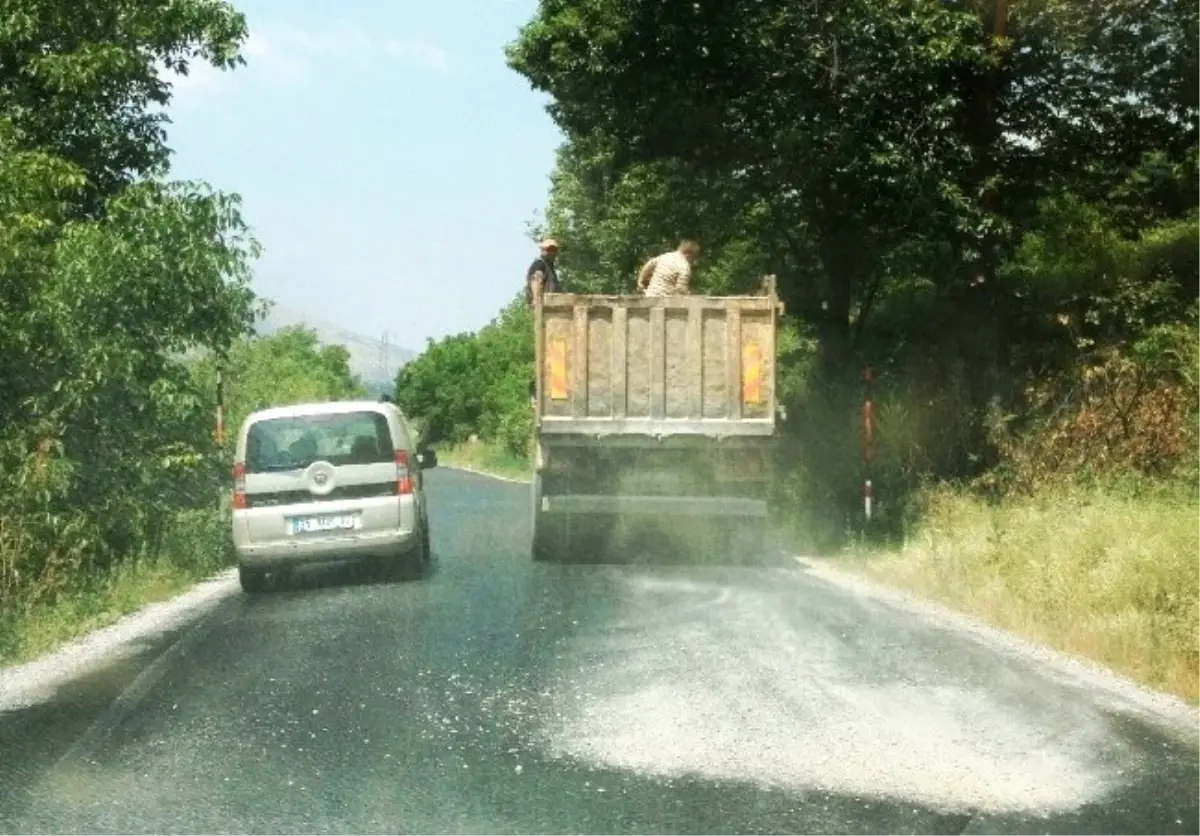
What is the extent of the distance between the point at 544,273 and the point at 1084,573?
7.24m

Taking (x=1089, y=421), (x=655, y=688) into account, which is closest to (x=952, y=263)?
(x=1089, y=421)

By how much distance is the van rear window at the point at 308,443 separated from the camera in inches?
603

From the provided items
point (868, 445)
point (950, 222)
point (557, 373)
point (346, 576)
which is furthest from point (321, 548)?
point (950, 222)

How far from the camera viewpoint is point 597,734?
303 inches

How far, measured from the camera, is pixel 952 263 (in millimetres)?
21969

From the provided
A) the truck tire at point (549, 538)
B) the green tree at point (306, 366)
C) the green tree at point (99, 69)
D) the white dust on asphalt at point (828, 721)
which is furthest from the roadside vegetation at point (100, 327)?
the green tree at point (306, 366)

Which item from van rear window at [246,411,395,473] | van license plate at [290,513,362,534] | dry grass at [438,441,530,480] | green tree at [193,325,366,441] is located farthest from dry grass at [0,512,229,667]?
dry grass at [438,441,530,480]

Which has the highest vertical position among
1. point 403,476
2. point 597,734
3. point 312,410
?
point 312,410

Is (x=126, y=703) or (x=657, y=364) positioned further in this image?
(x=657, y=364)

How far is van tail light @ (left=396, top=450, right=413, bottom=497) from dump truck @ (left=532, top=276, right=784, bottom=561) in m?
1.38

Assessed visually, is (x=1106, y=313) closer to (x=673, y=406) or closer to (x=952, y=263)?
A: (x=952, y=263)

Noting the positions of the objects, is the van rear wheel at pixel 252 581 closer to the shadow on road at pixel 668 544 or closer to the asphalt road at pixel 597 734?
the asphalt road at pixel 597 734

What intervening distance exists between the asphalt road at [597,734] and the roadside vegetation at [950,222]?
12.9 feet

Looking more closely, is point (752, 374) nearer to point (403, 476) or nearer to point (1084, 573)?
point (403, 476)
